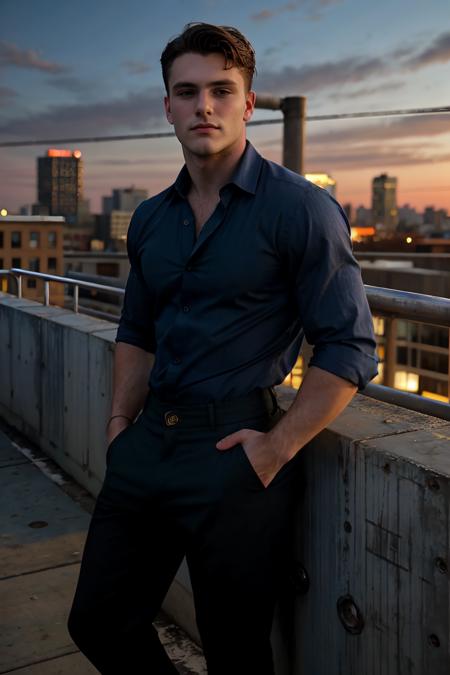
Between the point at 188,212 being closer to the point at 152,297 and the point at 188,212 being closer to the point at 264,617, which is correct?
the point at 152,297

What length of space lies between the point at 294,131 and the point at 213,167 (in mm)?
8593

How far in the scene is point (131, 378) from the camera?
111 inches

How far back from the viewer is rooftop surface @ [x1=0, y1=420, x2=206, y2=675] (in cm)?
341

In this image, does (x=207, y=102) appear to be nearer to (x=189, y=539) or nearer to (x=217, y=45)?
(x=217, y=45)

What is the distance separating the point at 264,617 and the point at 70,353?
343 centimetres

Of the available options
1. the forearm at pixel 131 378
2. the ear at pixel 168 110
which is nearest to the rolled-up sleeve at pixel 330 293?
the ear at pixel 168 110

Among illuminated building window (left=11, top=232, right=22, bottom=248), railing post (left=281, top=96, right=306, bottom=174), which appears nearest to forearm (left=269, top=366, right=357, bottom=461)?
railing post (left=281, top=96, right=306, bottom=174)

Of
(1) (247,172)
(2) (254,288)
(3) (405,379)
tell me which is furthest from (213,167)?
(3) (405,379)

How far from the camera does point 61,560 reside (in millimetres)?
4379

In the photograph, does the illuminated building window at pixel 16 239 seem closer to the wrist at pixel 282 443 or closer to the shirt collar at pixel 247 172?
the shirt collar at pixel 247 172

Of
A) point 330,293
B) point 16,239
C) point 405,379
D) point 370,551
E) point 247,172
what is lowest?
point 405,379

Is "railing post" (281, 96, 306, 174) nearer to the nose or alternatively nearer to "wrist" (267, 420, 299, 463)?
the nose

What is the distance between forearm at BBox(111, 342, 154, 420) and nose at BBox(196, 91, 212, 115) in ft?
3.10

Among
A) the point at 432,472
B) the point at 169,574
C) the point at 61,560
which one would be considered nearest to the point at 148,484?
the point at 169,574
